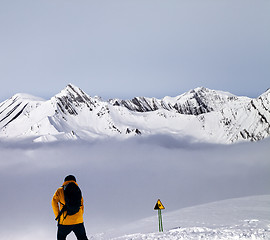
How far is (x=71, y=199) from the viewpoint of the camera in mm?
9492

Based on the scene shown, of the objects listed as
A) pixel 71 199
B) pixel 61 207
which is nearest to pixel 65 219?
pixel 61 207

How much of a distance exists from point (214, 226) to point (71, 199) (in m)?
10.9

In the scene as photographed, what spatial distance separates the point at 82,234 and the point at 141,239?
4643mm

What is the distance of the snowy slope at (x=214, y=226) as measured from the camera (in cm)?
1339

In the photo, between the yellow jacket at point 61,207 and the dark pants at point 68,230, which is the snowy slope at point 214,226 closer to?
the dark pants at point 68,230

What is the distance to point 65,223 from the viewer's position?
31.9ft

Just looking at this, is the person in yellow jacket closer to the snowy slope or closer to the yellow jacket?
the yellow jacket

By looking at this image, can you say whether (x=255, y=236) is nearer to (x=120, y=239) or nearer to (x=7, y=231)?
(x=120, y=239)

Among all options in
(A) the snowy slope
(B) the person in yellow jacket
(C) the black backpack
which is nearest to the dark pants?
(B) the person in yellow jacket

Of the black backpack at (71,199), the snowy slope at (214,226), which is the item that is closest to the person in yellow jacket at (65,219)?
the black backpack at (71,199)

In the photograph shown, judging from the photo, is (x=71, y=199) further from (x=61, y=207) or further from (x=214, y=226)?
(x=214, y=226)

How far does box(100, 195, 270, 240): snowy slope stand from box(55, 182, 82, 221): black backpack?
563 centimetres

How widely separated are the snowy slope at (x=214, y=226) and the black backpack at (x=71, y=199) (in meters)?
5.63

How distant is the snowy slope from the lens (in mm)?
13388
